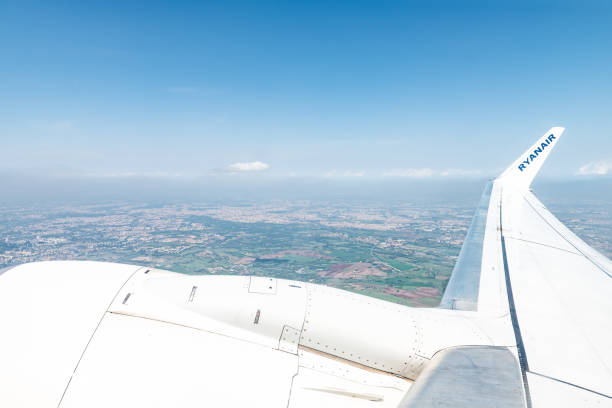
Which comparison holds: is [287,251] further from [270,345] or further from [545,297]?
[270,345]

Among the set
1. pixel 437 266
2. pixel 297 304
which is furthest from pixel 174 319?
pixel 437 266

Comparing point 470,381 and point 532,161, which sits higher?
point 532,161

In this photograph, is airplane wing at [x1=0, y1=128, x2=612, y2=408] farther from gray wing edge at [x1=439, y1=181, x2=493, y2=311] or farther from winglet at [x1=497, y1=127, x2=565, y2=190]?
winglet at [x1=497, y1=127, x2=565, y2=190]

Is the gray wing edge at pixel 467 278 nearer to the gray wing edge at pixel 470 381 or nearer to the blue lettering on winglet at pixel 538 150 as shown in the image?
the gray wing edge at pixel 470 381

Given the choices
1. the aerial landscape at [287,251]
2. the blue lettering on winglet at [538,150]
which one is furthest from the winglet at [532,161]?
the aerial landscape at [287,251]

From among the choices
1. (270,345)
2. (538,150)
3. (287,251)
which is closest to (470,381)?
(270,345)

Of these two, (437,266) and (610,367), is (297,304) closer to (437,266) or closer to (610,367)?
(610,367)

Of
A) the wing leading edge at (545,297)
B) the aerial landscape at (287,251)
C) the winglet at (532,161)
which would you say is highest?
the winglet at (532,161)
